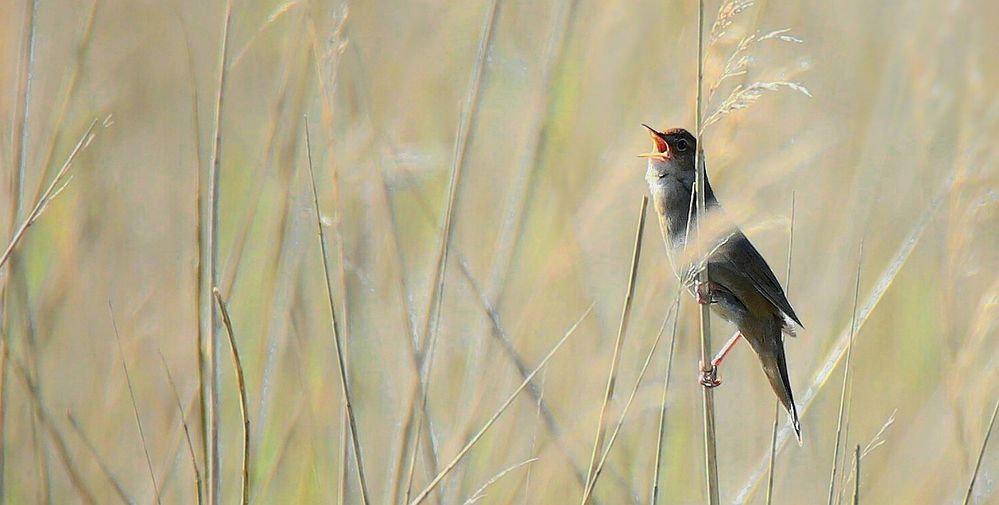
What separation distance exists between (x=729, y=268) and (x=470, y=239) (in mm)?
1111

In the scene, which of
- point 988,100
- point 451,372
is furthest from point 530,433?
point 988,100

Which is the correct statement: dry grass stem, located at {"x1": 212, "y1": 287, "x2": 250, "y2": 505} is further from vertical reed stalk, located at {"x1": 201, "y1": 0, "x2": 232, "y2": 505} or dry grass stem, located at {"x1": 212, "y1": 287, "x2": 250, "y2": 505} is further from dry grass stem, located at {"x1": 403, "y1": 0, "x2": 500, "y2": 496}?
dry grass stem, located at {"x1": 403, "y1": 0, "x2": 500, "y2": 496}

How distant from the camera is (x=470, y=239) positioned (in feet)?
12.0

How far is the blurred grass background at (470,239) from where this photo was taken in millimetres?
2219

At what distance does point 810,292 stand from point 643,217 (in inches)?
63.7

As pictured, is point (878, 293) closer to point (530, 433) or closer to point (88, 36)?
point (530, 433)

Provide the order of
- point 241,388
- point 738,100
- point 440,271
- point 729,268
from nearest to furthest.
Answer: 1. point 241,388
2. point 738,100
3. point 440,271
4. point 729,268

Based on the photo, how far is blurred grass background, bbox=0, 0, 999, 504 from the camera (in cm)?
222

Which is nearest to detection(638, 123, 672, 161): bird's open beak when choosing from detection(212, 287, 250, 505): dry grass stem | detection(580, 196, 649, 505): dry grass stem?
detection(580, 196, 649, 505): dry grass stem

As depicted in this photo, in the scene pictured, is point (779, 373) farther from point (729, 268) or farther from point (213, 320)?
point (213, 320)

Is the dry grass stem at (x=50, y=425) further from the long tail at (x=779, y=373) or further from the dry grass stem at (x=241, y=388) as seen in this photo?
the long tail at (x=779, y=373)

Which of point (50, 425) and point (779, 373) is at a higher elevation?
point (779, 373)

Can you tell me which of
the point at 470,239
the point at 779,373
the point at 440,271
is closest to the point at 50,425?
the point at 440,271

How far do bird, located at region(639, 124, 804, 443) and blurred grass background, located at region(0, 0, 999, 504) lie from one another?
0.31ft
